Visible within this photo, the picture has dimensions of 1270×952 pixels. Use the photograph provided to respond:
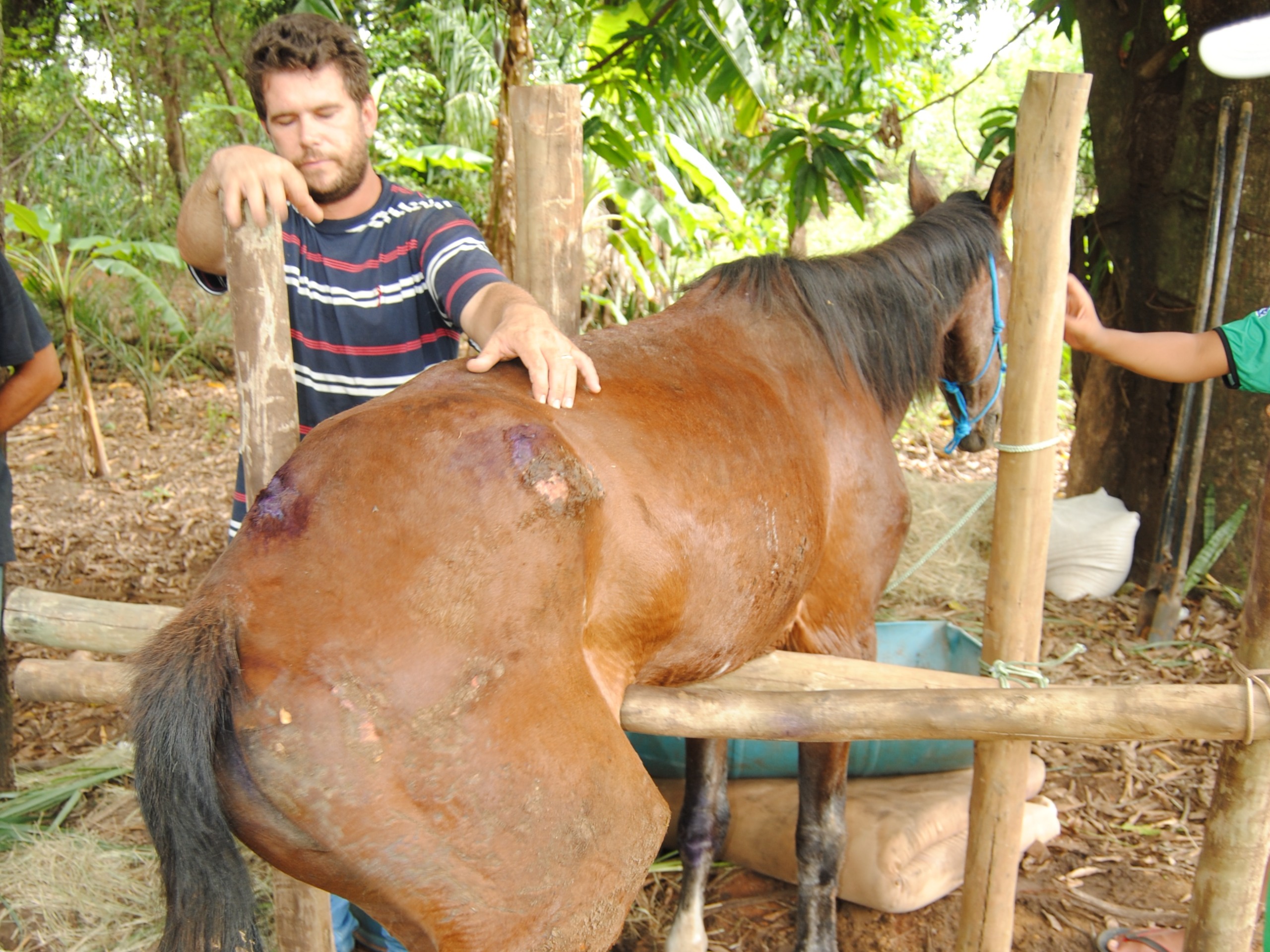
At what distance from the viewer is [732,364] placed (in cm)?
211

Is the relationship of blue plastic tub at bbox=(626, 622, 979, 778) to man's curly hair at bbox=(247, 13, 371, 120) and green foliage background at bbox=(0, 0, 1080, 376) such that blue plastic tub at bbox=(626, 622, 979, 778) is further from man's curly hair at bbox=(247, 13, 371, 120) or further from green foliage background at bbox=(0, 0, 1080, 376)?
green foliage background at bbox=(0, 0, 1080, 376)

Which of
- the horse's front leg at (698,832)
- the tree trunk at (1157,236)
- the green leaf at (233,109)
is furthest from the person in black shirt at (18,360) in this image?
the tree trunk at (1157,236)

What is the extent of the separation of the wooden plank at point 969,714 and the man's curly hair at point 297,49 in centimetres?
153

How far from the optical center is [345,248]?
2084 millimetres

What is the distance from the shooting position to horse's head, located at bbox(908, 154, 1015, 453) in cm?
274

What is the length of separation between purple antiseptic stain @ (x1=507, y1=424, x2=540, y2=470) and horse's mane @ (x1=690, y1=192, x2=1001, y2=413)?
106 cm

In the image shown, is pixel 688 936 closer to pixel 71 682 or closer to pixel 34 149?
pixel 71 682

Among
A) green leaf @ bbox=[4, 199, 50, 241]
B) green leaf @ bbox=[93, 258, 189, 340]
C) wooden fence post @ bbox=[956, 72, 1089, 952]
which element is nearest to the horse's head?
wooden fence post @ bbox=[956, 72, 1089, 952]

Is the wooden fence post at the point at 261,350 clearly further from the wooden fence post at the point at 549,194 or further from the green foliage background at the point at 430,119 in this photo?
the green foliage background at the point at 430,119

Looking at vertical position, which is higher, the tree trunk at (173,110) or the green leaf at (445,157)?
the tree trunk at (173,110)

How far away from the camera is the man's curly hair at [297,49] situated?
75.9 inches

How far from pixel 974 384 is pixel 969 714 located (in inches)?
59.3

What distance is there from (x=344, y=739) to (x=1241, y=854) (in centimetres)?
209

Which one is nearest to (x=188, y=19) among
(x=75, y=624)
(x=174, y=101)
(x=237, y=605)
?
(x=174, y=101)
